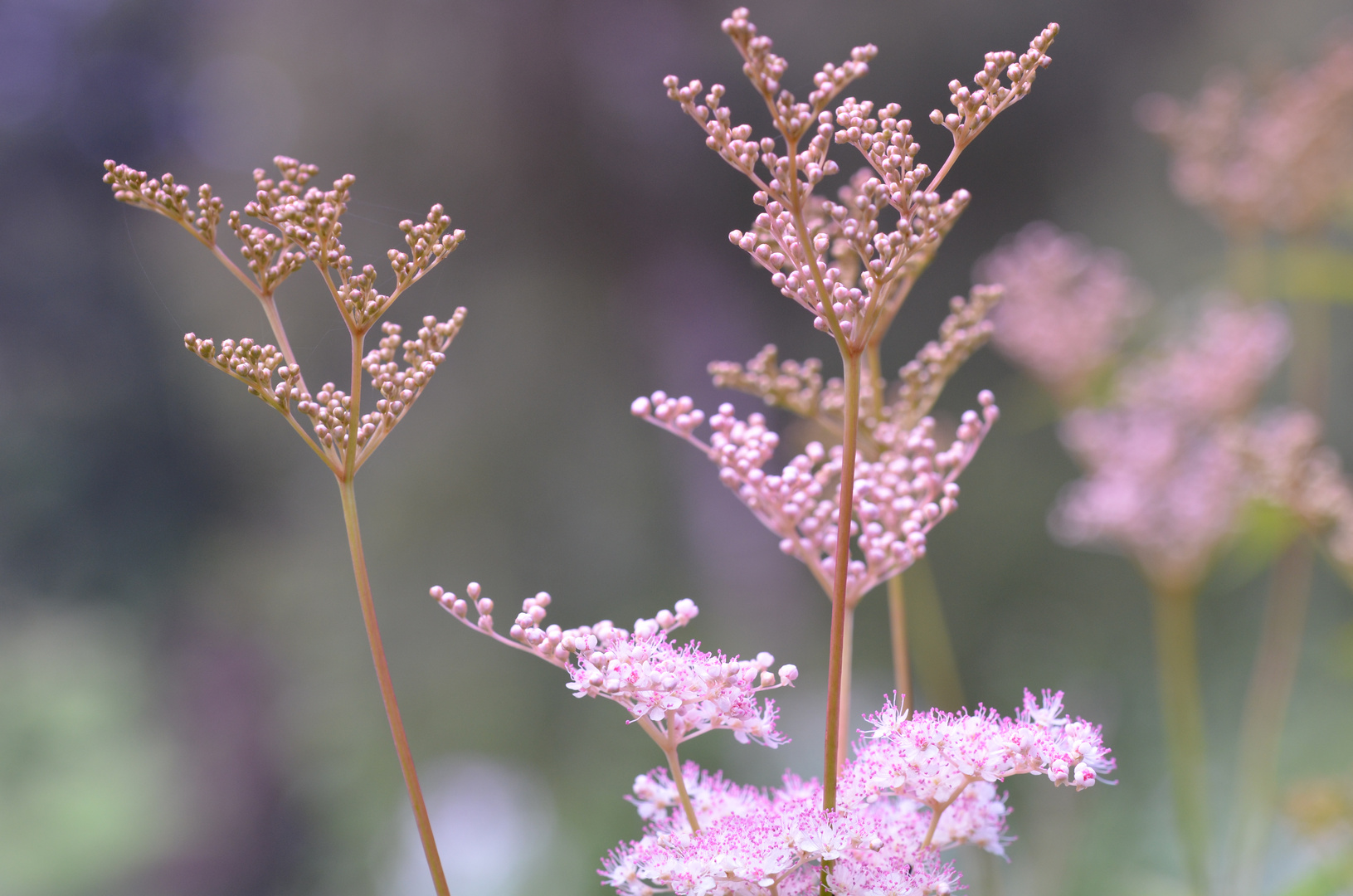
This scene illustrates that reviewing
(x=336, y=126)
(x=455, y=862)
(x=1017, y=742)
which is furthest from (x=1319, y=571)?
(x=336, y=126)

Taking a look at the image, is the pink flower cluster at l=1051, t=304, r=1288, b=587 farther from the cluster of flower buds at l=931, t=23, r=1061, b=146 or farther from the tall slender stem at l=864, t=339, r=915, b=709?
the cluster of flower buds at l=931, t=23, r=1061, b=146

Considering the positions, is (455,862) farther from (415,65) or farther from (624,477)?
(415,65)

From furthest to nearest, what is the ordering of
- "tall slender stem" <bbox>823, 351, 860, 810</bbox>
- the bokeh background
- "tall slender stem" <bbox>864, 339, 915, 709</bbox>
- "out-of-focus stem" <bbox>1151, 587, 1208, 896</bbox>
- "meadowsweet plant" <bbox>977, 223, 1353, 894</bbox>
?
1. the bokeh background
2. "meadowsweet plant" <bbox>977, 223, 1353, 894</bbox>
3. "out-of-focus stem" <bbox>1151, 587, 1208, 896</bbox>
4. "tall slender stem" <bbox>864, 339, 915, 709</bbox>
5. "tall slender stem" <bbox>823, 351, 860, 810</bbox>

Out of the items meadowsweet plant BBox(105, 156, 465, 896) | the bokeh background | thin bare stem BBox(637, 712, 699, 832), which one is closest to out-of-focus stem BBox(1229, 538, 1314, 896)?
thin bare stem BBox(637, 712, 699, 832)

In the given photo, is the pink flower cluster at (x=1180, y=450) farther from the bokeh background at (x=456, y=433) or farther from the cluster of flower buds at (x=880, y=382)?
the bokeh background at (x=456, y=433)

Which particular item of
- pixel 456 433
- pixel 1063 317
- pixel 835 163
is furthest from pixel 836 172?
pixel 456 433

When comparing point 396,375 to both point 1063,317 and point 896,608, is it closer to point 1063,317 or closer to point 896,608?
A: point 896,608

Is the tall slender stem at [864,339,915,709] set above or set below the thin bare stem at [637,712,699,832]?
above
